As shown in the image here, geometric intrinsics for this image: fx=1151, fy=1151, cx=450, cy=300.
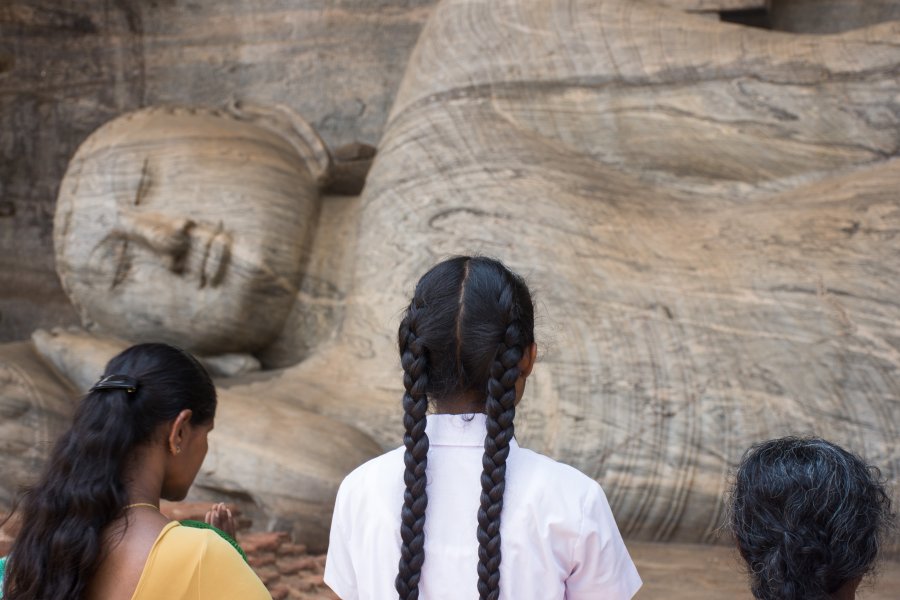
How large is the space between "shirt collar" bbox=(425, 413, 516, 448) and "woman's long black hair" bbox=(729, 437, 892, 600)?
1.09 ft

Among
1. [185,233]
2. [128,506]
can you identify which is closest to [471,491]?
[128,506]

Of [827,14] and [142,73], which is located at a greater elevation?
[827,14]

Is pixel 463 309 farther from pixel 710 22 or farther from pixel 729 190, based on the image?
pixel 710 22

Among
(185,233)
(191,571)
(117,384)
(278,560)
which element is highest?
(117,384)

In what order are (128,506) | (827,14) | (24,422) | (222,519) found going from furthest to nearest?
(827,14) → (24,422) → (222,519) → (128,506)

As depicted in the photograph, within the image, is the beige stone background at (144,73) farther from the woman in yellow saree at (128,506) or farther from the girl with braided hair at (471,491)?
the girl with braided hair at (471,491)

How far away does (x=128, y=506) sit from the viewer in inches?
60.8

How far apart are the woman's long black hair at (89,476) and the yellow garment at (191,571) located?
9cm

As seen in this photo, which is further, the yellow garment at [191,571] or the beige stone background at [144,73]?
the beige stone background at [144,73]

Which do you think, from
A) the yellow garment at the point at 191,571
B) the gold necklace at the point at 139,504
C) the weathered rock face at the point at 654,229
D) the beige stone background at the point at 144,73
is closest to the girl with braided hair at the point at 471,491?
the yellow garment at the point at 191,571

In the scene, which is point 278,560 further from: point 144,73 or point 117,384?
point 144,73

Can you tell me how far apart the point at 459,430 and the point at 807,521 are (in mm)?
452

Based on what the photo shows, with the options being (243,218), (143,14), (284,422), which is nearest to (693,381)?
(284,422)

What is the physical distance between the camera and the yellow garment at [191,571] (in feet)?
4.71
